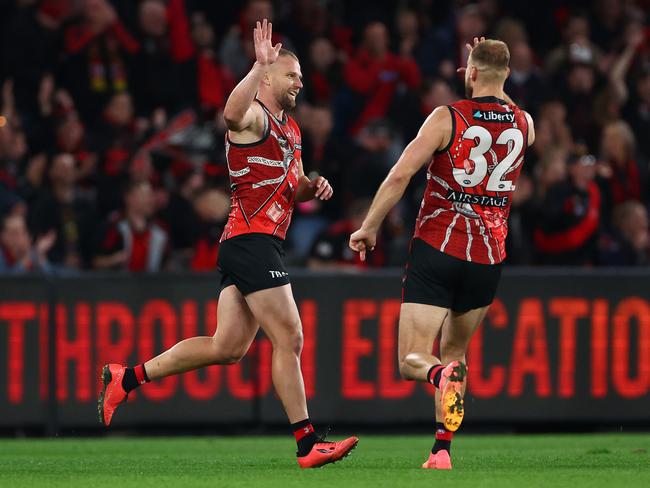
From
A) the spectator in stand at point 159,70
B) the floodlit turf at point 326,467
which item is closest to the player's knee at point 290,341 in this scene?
the floodlit turf at point 326,467

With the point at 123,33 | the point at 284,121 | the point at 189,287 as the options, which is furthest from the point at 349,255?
the point at 284,121

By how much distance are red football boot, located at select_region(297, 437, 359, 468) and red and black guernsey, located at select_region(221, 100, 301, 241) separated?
128 centimetres

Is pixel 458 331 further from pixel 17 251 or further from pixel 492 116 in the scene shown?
pixel 17 251

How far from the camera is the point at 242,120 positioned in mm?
8375

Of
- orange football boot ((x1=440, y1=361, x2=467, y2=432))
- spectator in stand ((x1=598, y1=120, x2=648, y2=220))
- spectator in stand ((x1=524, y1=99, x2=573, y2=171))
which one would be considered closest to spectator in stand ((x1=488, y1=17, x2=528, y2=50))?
spectator in stand ((x1=524, y1=99, x2=573, y2=171))

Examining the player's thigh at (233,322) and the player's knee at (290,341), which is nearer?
the player's knee at (290,341)

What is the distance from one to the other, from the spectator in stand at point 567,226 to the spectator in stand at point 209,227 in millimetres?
3061

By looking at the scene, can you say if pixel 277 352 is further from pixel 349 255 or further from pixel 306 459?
pixel 349 255

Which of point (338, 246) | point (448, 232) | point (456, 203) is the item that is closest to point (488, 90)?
point (456, 203)

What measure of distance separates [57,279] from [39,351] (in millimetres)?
658

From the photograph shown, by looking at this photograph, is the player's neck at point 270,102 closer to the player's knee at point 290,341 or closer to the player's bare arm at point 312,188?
the player's bare arm at point 312,188

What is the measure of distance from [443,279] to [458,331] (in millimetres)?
443

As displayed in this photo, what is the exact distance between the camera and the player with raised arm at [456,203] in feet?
27.5

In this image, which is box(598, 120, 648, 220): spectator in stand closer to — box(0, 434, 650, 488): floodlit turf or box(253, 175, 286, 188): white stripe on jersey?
box(0, 434, 650, 488): floodlit turf
